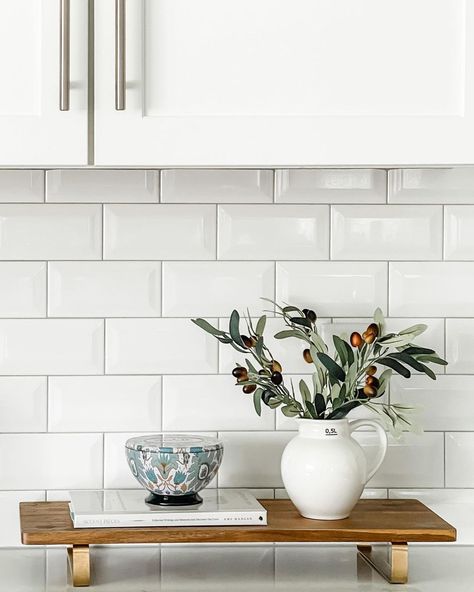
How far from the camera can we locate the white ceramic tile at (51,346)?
5.53 ft

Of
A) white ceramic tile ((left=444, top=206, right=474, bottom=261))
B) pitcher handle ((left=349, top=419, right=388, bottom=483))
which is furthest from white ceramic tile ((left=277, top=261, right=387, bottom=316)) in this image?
pitcher handle ((left=349, top=419, right=388, bottom=483))

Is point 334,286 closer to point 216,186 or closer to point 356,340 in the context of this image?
point 356,340

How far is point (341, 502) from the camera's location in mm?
1517

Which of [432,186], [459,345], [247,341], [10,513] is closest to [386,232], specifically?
[432,186]

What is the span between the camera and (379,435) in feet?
5.25

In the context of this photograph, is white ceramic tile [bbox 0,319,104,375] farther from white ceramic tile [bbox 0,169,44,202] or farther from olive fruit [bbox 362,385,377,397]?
olive fruit [bbox 362,385,377,397]

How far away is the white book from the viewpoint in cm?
146

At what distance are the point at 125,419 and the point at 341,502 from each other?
1.40 feet
